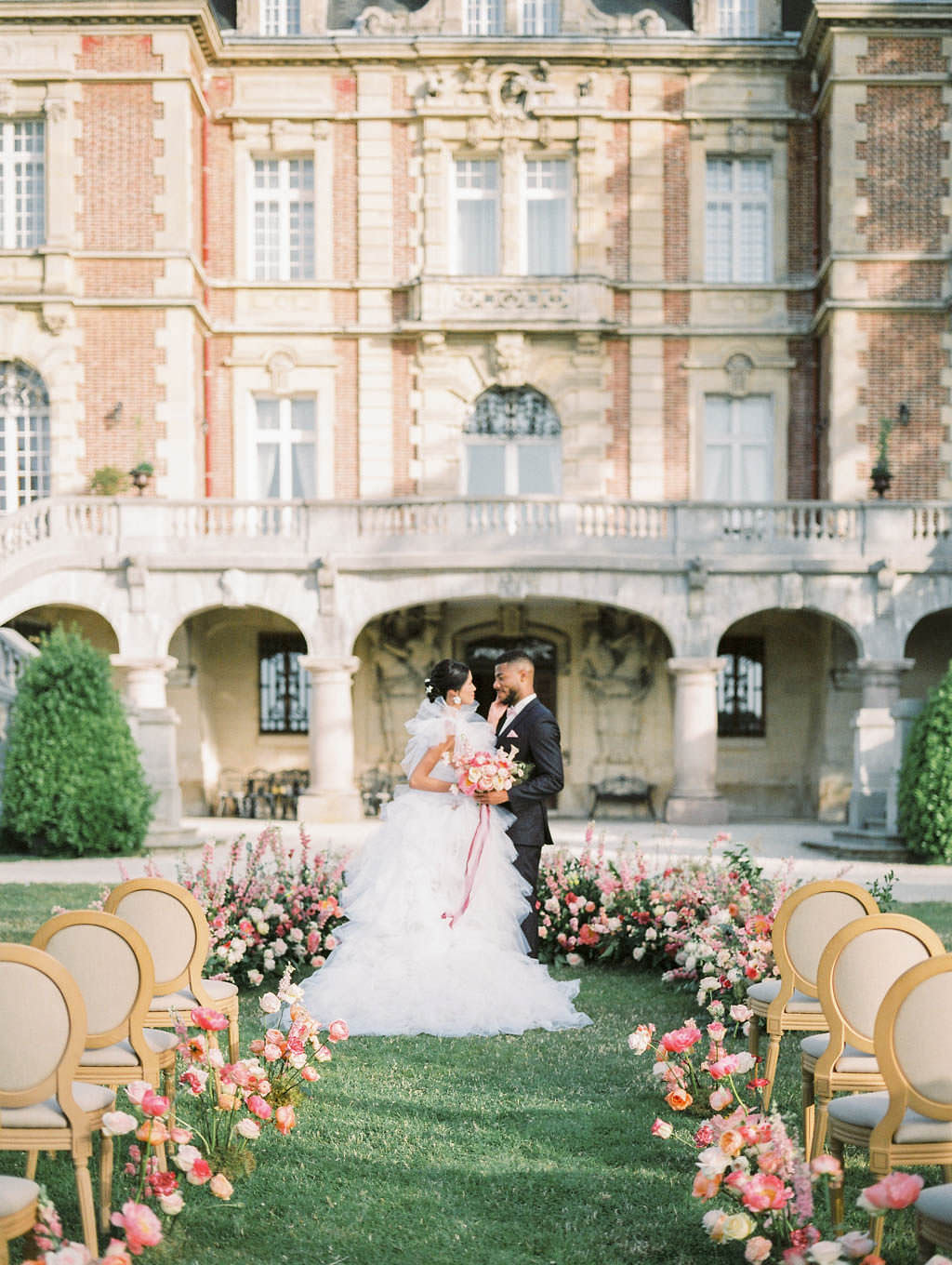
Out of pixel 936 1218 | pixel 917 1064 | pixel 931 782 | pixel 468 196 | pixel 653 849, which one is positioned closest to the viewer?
pixel 936 1218

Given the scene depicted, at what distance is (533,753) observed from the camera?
24.5 feet

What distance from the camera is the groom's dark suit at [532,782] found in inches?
293

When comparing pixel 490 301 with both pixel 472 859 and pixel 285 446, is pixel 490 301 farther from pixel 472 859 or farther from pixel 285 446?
pixel 472 859

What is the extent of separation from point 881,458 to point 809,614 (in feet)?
10.7

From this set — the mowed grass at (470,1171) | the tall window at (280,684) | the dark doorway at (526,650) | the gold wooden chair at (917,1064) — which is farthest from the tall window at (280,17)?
the gold wooden chair at (917,1064)

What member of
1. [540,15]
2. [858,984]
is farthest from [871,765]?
[540,15]

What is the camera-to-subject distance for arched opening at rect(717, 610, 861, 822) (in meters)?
22.0

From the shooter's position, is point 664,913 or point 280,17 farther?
point 280,17

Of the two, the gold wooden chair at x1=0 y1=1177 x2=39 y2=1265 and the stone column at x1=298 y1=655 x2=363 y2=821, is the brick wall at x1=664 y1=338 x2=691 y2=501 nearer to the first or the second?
the stone column at x1=298 y1=655 x2=363 y2=821

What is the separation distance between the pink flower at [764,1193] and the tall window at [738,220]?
20763 mm

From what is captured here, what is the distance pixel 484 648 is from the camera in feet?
73.6

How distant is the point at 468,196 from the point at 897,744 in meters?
12.2

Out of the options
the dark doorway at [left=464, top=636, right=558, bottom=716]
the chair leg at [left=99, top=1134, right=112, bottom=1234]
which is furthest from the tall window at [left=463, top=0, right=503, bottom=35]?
the chair leg at [left=99, top=1134, right=112, bottom=1234]

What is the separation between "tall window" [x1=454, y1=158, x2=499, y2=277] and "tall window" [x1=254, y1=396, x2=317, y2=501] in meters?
3.70
